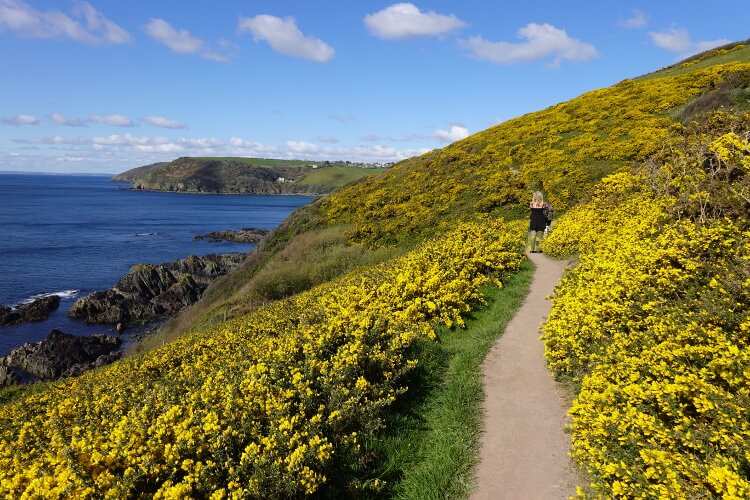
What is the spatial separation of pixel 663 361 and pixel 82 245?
90.4m

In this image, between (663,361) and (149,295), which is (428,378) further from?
(149,295)

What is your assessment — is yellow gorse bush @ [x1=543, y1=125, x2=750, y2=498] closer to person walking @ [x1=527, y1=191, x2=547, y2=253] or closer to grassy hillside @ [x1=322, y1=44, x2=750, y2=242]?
person walking @ [x1=527, y1=191, x2=547, y2=253]

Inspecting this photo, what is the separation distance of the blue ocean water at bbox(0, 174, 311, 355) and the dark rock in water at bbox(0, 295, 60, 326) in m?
0.87

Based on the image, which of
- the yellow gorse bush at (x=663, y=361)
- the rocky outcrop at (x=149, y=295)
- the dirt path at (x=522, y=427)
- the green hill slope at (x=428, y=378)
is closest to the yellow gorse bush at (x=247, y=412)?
the green hill slope at (x=428, y=378)

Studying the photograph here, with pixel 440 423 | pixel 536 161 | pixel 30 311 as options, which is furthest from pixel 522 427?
pixel 30 311

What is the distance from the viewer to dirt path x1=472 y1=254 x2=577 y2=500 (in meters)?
6.36

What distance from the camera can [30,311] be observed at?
43719mm

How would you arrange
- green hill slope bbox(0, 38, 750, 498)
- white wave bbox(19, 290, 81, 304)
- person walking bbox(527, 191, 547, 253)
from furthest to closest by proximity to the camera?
1. white wave bbox(19, 290, 81, 304)
2. person walking bbox(527, 191, 547, 253)
3. green hill slope bbox(0, 38, 750, 498)

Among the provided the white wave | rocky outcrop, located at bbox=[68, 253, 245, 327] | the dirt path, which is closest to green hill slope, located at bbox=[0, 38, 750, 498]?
the dirt path

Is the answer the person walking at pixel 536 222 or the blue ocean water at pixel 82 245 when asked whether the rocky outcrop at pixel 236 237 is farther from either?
the person walking at pixel 536 222

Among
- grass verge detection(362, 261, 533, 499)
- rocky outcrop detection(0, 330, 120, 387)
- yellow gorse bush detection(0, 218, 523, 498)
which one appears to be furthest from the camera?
rocky outcrop detection(0, 330, 120, 387)

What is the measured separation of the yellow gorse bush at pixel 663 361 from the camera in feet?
16.4

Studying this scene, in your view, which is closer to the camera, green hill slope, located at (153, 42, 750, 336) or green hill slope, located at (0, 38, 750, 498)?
green hill slope, located at (0, 38, 750, 498)

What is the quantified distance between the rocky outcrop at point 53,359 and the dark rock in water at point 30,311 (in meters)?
11.4
